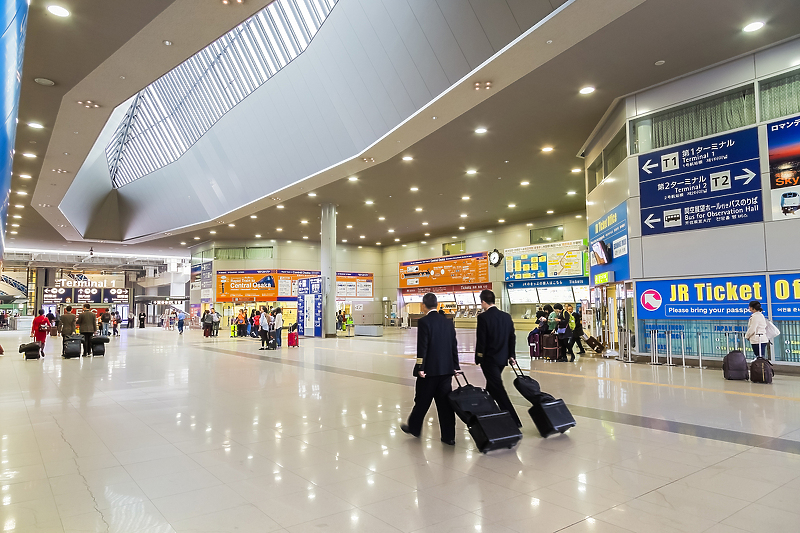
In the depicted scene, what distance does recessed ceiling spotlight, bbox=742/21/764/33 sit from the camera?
9.09m

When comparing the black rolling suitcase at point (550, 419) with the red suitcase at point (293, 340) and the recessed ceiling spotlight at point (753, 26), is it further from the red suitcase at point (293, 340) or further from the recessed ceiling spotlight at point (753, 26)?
the red suitcase at point (293, 340)

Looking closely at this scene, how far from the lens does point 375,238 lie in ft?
116

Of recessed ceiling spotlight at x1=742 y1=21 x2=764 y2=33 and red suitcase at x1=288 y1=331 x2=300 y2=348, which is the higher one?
recessed ceiling spotlight at x1=742 y1=21 x2=764 y2=33

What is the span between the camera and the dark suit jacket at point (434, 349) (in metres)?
5.04

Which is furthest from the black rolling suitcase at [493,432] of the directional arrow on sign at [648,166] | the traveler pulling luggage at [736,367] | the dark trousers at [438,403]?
the directional arrow on sign at [648,166]

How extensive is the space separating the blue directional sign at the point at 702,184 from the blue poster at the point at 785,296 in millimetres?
1260

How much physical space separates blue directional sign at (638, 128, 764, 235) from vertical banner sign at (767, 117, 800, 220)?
0.25m

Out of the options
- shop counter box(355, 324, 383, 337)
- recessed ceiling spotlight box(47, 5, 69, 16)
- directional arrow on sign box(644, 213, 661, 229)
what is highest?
recessed ceiling spotlight box(47, 5, 69, 16)

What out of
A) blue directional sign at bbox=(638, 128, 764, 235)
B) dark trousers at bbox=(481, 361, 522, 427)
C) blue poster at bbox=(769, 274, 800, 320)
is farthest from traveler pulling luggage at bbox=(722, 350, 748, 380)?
dark trousers at bbox=(481, 361, 522, 427)

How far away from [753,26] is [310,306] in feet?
63.4

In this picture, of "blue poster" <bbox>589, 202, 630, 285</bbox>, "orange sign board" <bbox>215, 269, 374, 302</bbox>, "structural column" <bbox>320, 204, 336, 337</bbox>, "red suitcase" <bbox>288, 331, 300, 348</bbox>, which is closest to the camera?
"blue poster" <bbox>589, 202, 630, 285</bbox>

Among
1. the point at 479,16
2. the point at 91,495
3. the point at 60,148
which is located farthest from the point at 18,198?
the point at 91,495

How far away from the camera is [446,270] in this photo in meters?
33.6

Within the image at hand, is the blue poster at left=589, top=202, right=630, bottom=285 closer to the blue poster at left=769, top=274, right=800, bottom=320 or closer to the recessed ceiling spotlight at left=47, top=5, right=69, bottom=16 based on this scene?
the blue poster at left=769, top=274, right=800, bottom=320
